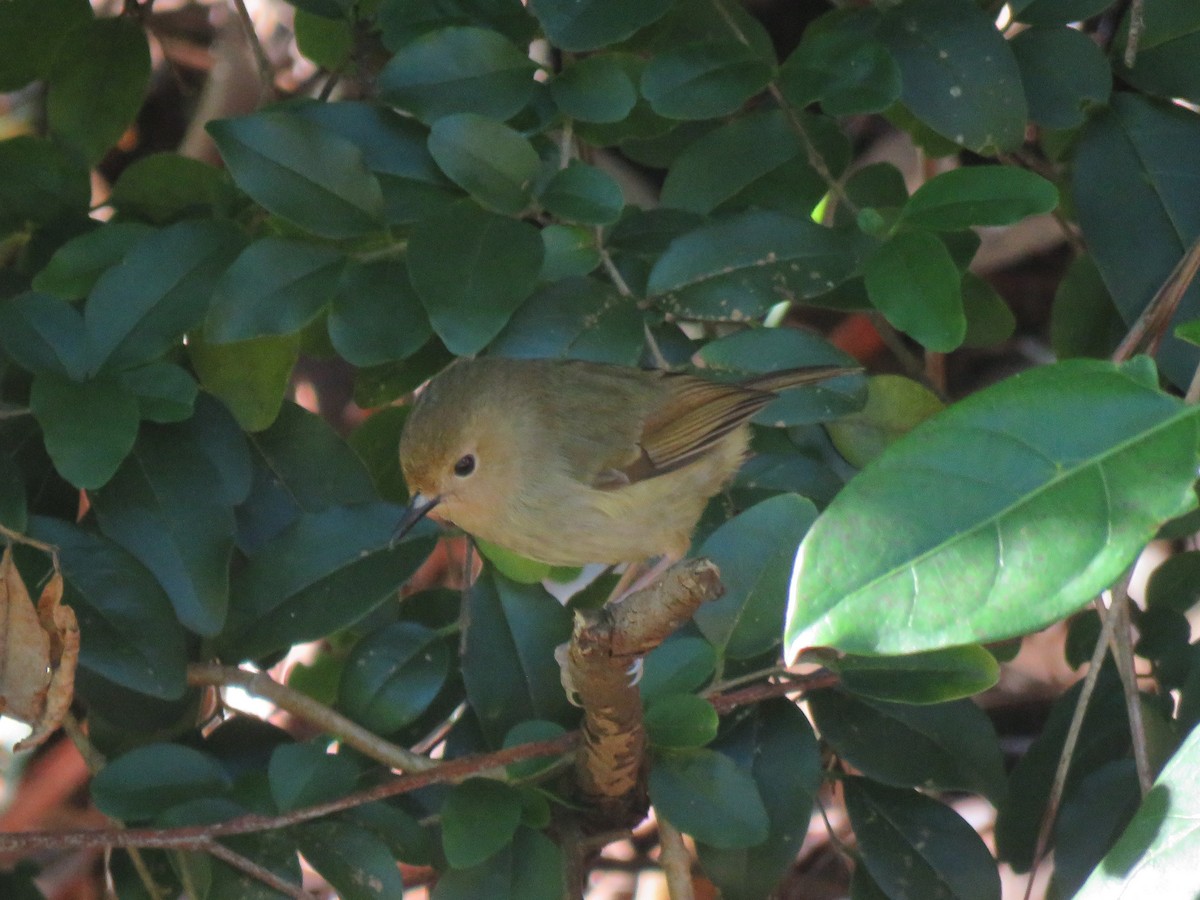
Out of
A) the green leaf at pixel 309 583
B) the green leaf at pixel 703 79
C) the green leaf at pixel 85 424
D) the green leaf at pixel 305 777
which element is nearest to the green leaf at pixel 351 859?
the green leaf at pixel 305 777

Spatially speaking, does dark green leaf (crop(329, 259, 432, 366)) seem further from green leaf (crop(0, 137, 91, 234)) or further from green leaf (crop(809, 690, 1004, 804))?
green leaf (crop(809, 690, 1004, 804))

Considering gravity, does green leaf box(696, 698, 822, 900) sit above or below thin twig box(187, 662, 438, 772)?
below

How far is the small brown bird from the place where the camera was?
262 centimetres

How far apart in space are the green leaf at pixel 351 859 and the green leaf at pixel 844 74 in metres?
1.33

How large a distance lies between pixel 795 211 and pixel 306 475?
98 centimetres

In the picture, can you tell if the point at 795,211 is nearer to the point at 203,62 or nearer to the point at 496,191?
the point at 496,191

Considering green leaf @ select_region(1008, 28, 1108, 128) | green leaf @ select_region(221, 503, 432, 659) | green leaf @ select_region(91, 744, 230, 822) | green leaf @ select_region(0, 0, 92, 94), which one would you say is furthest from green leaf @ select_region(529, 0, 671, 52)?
green leaf @ select_region(91, 744, 230, 822)

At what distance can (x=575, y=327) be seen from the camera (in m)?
2.19

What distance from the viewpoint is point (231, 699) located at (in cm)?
Result: 320

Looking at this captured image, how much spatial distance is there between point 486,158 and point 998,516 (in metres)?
1.17

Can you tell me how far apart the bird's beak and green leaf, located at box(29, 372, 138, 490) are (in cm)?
46

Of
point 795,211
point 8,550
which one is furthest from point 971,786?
point 8,550

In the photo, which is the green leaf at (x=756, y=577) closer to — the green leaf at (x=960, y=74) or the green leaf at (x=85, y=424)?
the green leaf at (x=960, y=74)

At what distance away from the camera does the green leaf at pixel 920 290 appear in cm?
198
